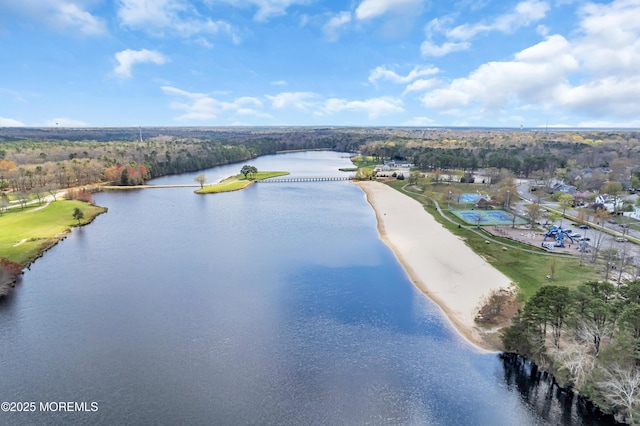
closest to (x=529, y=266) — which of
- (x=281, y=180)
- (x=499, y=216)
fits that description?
(x=499, y=216)

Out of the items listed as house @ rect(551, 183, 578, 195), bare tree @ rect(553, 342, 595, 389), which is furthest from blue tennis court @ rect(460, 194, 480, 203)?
bare tree @ rect(553, 342, 595, 389)

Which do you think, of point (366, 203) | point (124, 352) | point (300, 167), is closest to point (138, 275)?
point (124, 352)

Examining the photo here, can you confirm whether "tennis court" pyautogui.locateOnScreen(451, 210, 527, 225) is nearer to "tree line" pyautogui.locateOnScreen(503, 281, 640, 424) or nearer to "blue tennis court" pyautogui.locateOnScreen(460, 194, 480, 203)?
"blue tennis court" pyautogui.locateOnScreen(460, 194, 480, 203)

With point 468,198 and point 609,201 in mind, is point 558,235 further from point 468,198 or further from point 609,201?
point 468,198

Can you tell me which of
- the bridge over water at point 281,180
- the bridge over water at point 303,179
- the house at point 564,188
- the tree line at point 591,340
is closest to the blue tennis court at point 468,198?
the house at point 564,188

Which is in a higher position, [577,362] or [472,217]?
[472,217]
